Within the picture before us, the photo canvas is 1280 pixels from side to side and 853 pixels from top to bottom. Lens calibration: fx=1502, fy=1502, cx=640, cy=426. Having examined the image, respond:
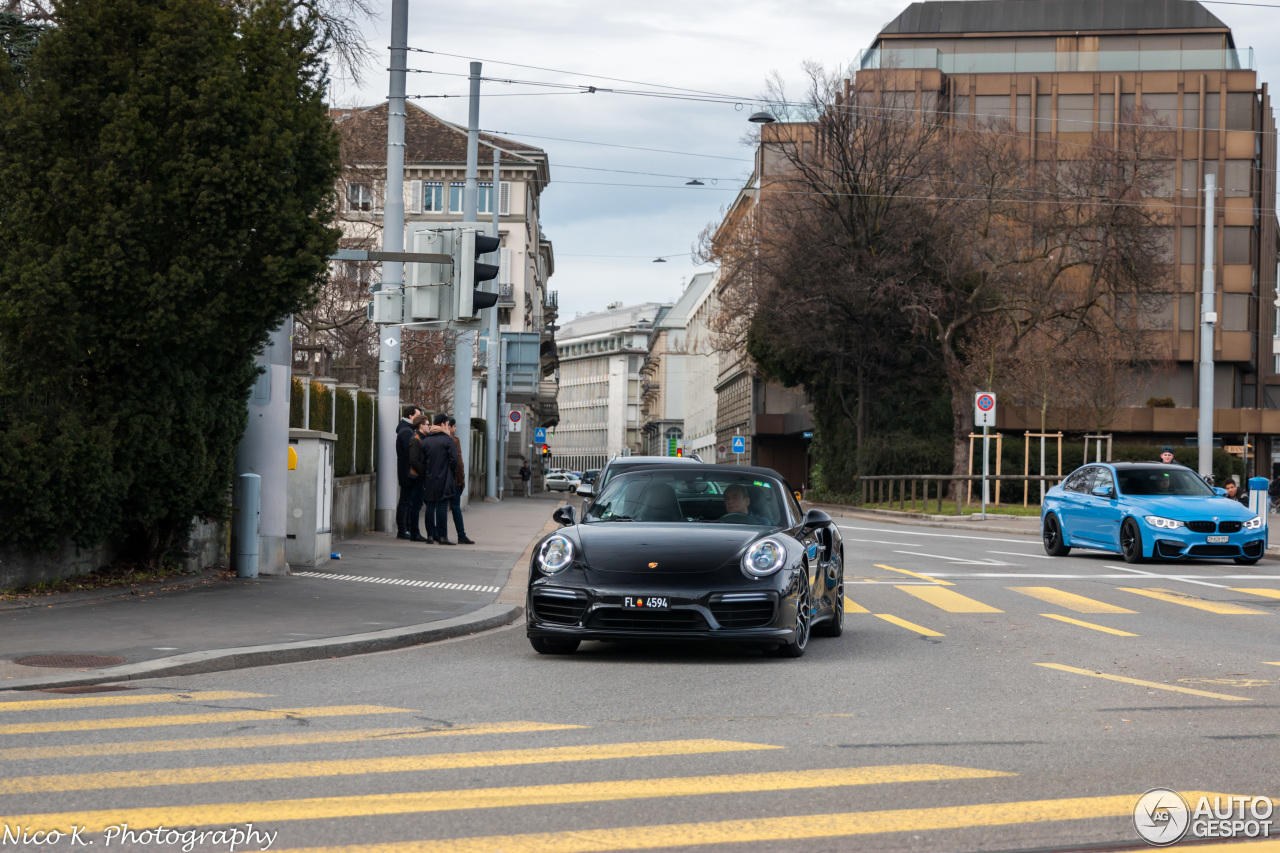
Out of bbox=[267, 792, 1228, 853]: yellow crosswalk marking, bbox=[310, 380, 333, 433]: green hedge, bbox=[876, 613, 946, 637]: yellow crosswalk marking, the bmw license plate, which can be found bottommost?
bbox=[876, 613, 946, 637]: yellow crosswalk marking

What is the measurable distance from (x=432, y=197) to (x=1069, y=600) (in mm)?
74235

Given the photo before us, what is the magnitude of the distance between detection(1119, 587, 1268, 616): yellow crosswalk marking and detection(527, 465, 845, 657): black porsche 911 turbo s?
18.5ft

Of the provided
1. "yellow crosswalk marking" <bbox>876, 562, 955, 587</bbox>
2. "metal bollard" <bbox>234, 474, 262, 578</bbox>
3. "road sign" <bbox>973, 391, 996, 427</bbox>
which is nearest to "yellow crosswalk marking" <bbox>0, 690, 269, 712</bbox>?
"metal bollard" <bbox>234, 474, 262, 578</bbox>

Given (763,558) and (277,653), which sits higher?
(763,558)

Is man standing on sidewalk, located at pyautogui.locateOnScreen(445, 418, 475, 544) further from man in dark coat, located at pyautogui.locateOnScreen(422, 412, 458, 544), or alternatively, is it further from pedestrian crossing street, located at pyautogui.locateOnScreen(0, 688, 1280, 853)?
pedestrian crossing street, located at pyautogui.locateOnScreen(0, 688, 1280, 853)

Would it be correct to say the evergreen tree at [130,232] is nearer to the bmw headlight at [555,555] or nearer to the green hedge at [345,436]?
the bmw headlight at [555,555]

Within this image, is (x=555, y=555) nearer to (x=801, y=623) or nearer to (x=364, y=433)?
(x=801, y=623)

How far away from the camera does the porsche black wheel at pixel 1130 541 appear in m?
20.7

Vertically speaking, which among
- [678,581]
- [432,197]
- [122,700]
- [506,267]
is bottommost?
[122,700]

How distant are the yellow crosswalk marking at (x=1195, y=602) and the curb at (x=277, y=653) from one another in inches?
279

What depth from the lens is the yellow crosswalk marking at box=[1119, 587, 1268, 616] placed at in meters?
14.3

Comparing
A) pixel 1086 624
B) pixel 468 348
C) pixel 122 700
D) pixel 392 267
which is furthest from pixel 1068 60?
pixel 122 700

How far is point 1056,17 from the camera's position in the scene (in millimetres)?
69062

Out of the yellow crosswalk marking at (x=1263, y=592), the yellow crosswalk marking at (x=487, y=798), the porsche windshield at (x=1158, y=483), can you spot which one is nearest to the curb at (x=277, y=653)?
the yellow crosswalk marking at (x=487, y=798)
